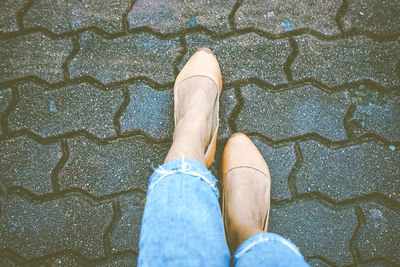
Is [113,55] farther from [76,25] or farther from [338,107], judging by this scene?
[338,107]

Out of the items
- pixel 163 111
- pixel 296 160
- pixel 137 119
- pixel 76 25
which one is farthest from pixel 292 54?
pixel 76 25

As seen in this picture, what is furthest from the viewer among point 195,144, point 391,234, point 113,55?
point 113,55

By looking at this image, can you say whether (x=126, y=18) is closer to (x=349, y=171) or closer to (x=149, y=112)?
(x=149, y=112)

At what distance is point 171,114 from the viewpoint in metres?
1.53

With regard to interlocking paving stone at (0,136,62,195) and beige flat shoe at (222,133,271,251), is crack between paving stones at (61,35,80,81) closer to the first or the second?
interlocking paving stone at (0,136,62,195)

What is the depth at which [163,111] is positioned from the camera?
5.03 feet

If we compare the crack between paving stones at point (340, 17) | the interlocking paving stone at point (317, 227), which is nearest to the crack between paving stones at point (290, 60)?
the crack between paving stones at point (340, 17)

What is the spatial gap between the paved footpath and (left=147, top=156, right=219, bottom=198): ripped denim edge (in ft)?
1.38

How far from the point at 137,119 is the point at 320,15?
1.12 meters

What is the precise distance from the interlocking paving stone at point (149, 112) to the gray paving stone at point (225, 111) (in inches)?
10.1

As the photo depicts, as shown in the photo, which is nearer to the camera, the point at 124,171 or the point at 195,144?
the point at 195,144

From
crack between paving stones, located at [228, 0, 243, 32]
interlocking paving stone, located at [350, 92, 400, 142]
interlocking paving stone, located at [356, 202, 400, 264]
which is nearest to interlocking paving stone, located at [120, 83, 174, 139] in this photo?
crack between paving stones, located at [228, 0, 243, 32]

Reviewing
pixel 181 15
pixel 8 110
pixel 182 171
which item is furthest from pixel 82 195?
pixel 181 15

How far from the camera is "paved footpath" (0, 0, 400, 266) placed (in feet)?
4.76
